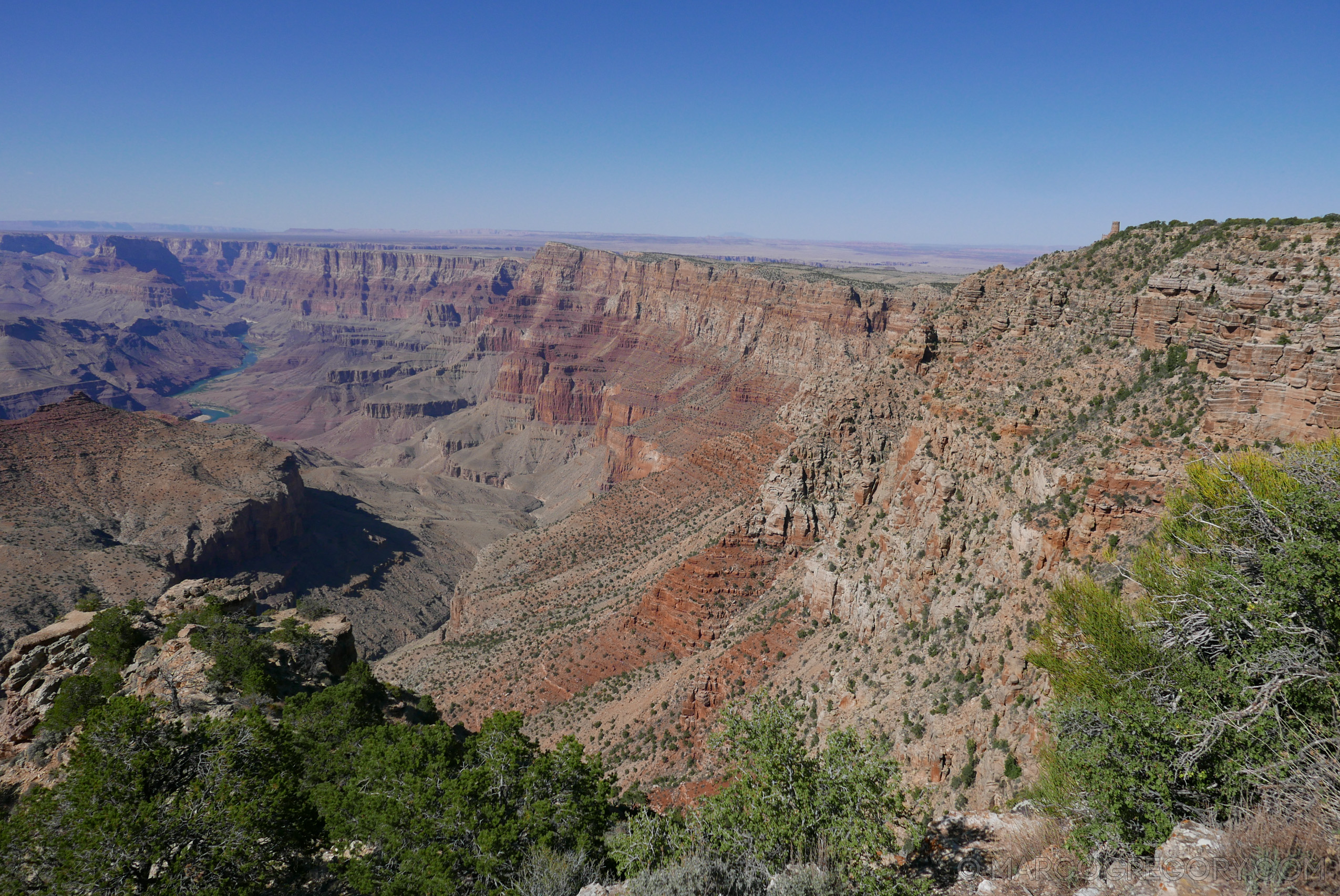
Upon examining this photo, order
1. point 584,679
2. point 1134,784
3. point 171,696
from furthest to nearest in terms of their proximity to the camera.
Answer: point 584,679, point 171,696, point 1134,784

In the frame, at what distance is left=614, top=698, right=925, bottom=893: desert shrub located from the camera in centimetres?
1298

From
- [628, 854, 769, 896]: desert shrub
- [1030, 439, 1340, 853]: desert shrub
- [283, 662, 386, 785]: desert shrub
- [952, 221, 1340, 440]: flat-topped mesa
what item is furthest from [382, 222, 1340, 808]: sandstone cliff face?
[283, 662, 386, 785]: desert shrub

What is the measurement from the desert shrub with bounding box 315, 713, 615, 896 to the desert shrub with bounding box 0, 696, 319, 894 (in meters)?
1.85

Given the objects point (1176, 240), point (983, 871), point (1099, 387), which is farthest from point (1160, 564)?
point (1176, 240)

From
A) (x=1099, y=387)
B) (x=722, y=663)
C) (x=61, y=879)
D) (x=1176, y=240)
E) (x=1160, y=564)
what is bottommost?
(x=722, y=663)

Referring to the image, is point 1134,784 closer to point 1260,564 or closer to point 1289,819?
point 1289,819

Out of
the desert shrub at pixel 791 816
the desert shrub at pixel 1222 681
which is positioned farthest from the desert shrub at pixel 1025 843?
the desert shrub at pixel 791 816

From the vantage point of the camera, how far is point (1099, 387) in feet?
88.8

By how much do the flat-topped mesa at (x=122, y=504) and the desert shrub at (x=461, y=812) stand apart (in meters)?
60.2

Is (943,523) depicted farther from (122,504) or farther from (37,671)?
(122,504)

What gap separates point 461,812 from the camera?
16766mm

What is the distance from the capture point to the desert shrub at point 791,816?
42.6 ft

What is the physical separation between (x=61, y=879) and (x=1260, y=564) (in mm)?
25478

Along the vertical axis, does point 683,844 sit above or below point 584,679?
above
